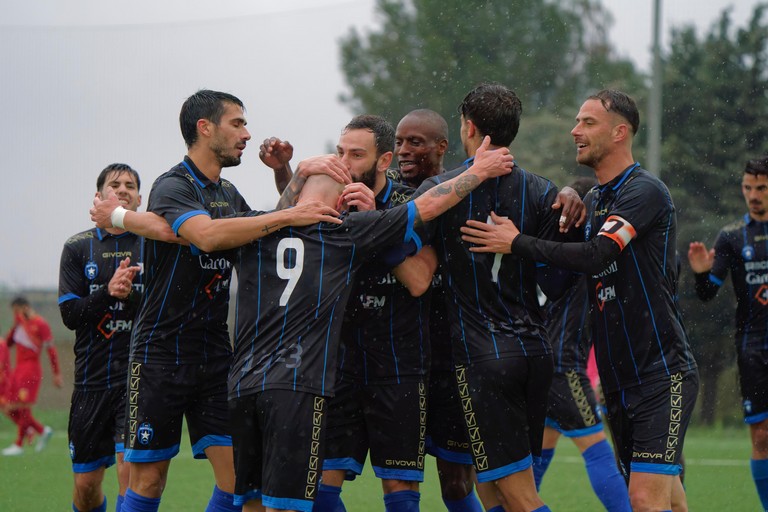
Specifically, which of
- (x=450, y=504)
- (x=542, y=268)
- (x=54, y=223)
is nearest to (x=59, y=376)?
(x=54, y=223)

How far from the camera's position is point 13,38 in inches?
521

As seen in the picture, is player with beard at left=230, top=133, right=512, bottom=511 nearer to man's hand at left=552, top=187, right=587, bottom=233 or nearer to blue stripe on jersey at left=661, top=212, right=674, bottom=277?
man's hand at left=552, top=187, right=587, bottom=233

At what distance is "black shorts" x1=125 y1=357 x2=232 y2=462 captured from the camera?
475 cm

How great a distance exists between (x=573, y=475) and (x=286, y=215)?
20.0 feet

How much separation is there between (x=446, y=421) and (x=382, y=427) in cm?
42

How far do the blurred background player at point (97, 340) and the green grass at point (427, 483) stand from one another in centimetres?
165

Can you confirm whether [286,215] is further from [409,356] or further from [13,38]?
[13,38]

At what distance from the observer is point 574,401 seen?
256 inches

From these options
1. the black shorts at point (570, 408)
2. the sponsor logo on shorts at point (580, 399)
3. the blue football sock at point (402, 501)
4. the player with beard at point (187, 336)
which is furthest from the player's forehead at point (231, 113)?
the sponsor logo on shorts at point (580, 399)

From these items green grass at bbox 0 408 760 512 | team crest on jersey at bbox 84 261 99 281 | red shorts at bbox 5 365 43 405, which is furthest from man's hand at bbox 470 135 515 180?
red shorts at bbox 5 365 43 405

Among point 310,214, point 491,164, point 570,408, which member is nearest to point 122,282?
point 310,214

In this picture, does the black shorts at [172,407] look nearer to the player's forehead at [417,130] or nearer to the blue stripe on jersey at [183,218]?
the blue stripe on jersey at [183,218]

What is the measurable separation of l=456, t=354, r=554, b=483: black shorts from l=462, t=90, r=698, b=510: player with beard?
461 mm

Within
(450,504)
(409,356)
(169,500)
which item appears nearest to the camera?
(409,356)
